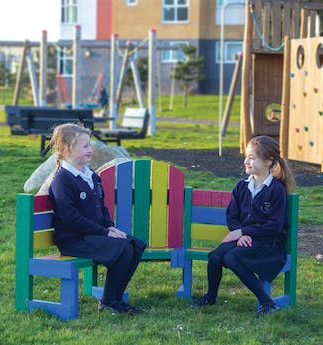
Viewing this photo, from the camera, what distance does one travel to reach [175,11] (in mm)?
55062

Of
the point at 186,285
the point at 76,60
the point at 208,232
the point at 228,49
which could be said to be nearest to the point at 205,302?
the point at 186,285

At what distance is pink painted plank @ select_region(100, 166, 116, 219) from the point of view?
721 centimetres

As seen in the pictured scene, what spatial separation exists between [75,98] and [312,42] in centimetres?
1114

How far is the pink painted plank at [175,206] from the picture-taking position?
7.24 meters

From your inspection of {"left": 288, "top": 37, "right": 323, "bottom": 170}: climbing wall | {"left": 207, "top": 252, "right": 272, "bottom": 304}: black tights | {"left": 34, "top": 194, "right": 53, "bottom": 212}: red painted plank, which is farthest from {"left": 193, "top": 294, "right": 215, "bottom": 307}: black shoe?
{"left": 288, "top": 37, "right": 323, "bottom": 170}: climbing wall

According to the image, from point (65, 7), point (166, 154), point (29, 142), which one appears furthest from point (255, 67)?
point (65, 7)

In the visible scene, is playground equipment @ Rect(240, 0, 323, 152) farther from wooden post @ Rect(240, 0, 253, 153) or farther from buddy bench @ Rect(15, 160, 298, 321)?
buddy bench @ Rect(15, 160, 298, 321)

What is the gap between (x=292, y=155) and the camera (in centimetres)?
1764

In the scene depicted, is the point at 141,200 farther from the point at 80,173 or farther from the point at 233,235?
Answer: the point at 233,235

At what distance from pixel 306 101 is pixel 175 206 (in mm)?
9998

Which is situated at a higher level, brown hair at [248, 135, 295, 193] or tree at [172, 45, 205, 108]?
tree at [172, 45, 205, 108]

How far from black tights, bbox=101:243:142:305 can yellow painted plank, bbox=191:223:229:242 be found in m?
0.75

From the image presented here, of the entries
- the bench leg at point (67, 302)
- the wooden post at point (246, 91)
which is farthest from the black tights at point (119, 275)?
the wooden post at point (246, 91)

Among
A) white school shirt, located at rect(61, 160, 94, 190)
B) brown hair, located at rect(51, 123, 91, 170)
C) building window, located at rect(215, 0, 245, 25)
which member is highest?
building window, located at rect(215, 0, 245, 25)
